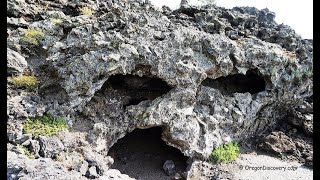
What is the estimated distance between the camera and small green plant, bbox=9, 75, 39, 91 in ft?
47.8

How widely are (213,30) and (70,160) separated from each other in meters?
12.2

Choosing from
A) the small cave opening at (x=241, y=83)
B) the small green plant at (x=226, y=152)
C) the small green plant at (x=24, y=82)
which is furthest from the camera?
the small cave opening at (x=241, y=83)

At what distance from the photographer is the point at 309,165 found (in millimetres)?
17578

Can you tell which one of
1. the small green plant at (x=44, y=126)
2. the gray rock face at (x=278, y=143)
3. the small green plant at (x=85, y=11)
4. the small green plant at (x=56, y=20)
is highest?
the small green plant at (x=85, y=11)

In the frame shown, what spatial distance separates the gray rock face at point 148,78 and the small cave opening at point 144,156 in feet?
5.10

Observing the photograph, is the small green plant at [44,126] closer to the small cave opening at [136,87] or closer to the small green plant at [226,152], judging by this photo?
the small cave opening at [136,87]

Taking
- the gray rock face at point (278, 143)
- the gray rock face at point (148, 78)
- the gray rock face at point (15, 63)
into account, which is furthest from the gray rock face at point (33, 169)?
the gray rock face at point (278, 143)

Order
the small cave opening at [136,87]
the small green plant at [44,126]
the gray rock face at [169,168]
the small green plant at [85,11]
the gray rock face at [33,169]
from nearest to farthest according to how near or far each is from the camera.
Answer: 1. the gray rock face at [33,169]
2. the small green plant at [44,126]
3. the gray rock face at [169,168]
4. the small cave opening at [136,87]
5. the small green plant at [85,11]

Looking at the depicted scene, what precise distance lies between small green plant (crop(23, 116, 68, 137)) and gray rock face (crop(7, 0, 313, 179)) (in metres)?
0.29

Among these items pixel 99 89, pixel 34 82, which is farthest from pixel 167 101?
pixel 34 82

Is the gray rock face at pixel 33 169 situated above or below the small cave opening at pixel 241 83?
below

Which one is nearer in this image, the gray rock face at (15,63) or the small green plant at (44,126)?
the small green plant at (44,126)

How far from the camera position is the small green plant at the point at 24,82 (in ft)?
47.8
